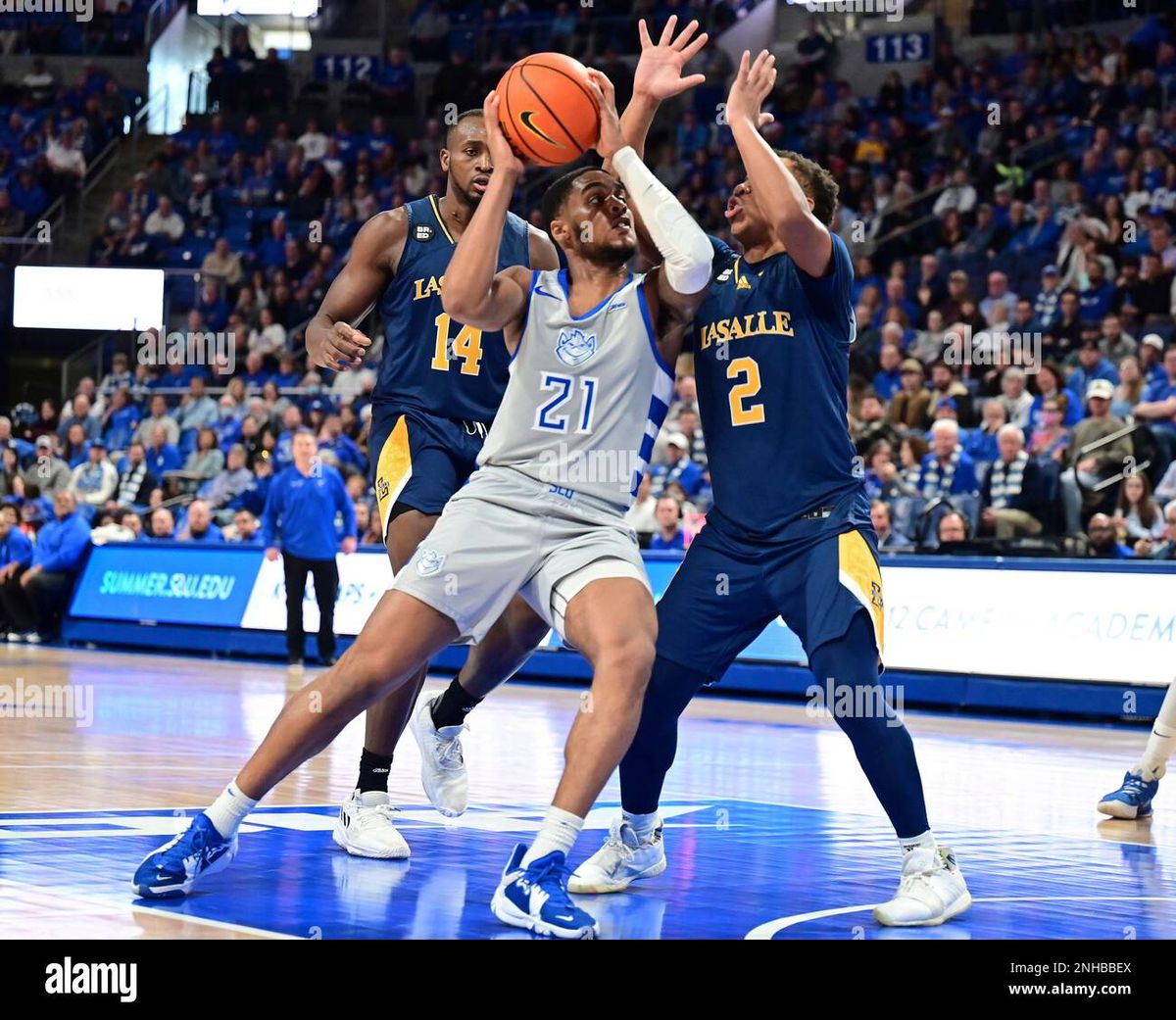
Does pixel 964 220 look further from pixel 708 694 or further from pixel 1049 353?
pixel 708 694

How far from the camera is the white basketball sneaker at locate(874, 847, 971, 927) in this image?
4988 millimetres

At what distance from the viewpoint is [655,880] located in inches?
225

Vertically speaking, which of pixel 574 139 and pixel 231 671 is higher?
pixel 574 139

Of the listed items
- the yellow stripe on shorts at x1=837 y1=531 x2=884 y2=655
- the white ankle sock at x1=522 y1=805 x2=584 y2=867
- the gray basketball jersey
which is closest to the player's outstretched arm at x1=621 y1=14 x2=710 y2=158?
the gray basketball jersey

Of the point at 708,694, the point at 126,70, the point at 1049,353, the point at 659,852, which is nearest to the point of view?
the point at 659,852

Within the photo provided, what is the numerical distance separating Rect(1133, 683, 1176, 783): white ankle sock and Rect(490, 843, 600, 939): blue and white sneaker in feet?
13.3

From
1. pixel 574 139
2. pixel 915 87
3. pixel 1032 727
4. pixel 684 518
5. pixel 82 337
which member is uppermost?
pixel 915 87

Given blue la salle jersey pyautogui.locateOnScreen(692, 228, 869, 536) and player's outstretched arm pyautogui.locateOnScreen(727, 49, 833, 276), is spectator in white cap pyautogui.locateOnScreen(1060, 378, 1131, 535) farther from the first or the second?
player's outstretched arm pyautogui.locateOnScreen(727, 49, 833, 276)

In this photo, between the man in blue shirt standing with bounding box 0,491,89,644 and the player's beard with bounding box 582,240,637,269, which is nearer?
the player's beard with bounding box 582,240,637,269

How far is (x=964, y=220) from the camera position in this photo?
20016mm

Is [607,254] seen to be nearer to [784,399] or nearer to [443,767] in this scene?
[784,399]

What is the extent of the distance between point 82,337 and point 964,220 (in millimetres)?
13556

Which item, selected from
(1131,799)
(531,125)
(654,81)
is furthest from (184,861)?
(1131,799)
